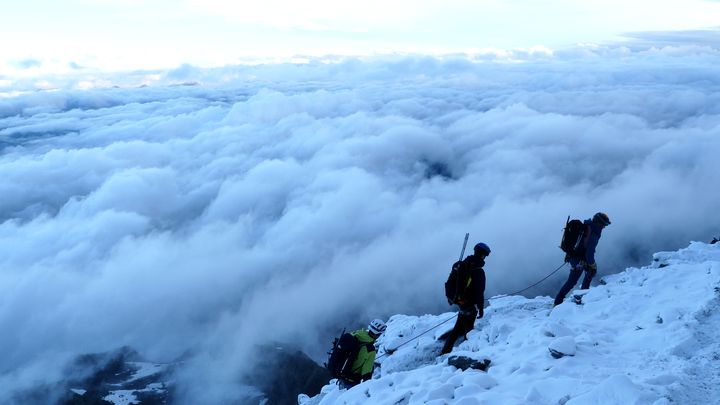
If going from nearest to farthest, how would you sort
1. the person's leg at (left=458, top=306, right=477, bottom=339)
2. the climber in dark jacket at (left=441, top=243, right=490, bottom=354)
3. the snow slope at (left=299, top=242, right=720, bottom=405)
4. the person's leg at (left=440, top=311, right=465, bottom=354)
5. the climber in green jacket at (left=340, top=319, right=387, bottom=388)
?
the snow slope at (left=299, top=242, right=720, bottom=405), the climber in dark jacket at (left=441, top=243, right=490, bottom=354), the climber in green jacket at (left=340, top=319, right=387, bottom=388), the person's leg at (left=458, top=306, right=477, bottom=339), the person's leg at (left=440, top=311, right=465, bottom=354)

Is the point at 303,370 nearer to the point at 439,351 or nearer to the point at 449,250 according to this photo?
the point at 449,250

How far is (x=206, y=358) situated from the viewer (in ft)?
440

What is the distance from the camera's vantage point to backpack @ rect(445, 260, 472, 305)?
9602mm

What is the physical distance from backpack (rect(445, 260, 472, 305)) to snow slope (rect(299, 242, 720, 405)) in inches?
46.3

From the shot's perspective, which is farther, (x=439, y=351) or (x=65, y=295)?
(x=65, y=295)

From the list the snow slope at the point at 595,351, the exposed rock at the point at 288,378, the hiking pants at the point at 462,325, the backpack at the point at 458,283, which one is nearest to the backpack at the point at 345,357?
the snow slope at the point at 595,351

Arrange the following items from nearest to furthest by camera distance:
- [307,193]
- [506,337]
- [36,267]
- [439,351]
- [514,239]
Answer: [506,337] → [439,351] → [36,267] → [514,239] → [307,193]

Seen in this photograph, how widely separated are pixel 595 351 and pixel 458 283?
2.84m

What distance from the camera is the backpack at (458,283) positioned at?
378 inches

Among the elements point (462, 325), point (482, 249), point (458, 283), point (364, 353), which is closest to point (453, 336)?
point (462, 325)

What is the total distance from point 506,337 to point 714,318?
3.84 meters

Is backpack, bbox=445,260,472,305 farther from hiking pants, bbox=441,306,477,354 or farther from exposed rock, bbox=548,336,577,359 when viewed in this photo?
exposed rock, bbox=548,336,577,359

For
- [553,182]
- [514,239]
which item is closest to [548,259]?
[514,239]

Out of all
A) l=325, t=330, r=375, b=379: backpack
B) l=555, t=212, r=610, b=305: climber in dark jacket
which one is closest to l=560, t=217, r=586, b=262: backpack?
l=555, t=212, r=610, b=305: climber in dark jacket
